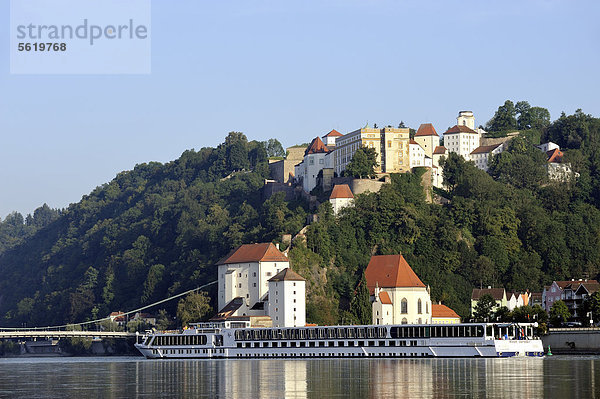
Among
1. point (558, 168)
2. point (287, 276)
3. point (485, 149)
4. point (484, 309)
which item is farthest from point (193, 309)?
point (485, 149)

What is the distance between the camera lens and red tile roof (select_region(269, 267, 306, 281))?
323 feet

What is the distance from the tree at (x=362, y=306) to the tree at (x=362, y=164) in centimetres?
2224

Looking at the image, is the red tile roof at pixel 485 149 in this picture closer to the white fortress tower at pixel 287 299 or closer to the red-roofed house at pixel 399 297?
the red-roofed house at pixel 399 297

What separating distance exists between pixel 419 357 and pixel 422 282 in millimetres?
24826

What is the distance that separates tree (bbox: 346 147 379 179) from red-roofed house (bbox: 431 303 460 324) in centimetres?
2144

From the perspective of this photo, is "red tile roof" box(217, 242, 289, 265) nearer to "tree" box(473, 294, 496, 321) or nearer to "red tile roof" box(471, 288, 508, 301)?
"red tile roof" box(471, 288, 508, 301)

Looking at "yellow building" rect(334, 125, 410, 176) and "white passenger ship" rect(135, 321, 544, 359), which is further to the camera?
"yellow building" rect(334, 125, 410, 176)

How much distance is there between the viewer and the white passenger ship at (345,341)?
269ft

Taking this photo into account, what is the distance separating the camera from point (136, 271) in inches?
5256

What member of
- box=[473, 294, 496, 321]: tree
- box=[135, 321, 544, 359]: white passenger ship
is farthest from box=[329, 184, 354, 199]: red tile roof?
box=[135, 321, 544, 359]: white passenger ship

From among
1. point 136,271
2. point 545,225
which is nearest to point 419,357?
point 545,225

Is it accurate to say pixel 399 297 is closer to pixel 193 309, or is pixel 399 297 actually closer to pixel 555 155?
pixel 193 309

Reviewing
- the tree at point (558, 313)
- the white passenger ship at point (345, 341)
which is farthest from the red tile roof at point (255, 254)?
the tree at point (558, 313)

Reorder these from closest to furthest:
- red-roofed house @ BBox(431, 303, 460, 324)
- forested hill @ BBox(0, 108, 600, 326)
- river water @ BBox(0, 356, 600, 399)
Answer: river water @ BBox(0, 356, 600, 399) < red-roofed house @ BBox(431, 303, 460, 324) < forested hill @ BBox(0, 108, 600, 326)
